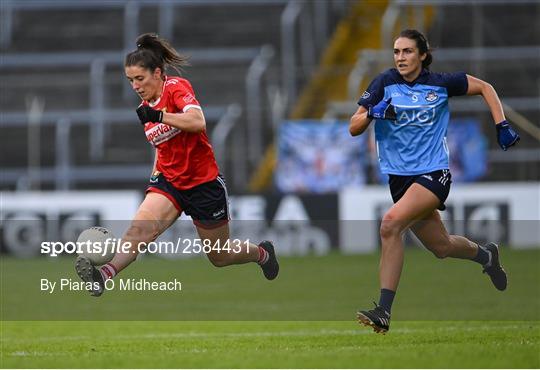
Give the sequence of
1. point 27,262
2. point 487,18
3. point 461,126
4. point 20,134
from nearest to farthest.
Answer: point 27,262, point 461,126, point 20,134, point 487,18

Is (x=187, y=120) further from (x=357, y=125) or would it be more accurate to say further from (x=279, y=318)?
(x=279, y=318)

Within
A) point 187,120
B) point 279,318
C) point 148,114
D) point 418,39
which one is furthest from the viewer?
point 279,318

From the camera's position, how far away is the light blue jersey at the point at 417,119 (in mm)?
10250

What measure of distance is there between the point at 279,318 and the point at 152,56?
4.35 m

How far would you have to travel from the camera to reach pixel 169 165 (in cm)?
1053

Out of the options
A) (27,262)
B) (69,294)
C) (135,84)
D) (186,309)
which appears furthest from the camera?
(27,262)

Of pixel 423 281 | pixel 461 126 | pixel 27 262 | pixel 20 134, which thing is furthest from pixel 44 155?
pixel 423 281

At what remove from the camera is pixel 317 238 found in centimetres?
2428

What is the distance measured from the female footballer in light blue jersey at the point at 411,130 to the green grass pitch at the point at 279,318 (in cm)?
93

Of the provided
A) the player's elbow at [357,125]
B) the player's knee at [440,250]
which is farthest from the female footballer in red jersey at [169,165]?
the player's knee at [440,250]

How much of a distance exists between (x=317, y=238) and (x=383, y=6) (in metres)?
7.86

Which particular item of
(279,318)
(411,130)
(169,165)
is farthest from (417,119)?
(279,318)

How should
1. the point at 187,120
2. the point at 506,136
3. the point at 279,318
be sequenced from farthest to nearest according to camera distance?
the point at 279,318, the point at 506,136, the point at 187,120

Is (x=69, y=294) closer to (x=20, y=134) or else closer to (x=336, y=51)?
(x=20, y=134)
